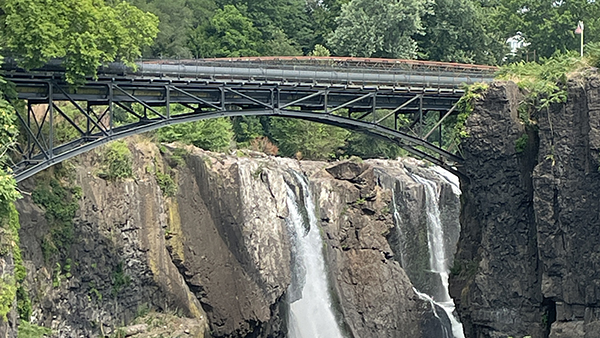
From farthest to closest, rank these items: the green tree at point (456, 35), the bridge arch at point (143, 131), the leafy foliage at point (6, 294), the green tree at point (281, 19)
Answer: the green tree at point (456, 35)
the green tree at point (281, 19)
the bridge arch at point (143, 131)
the leafy foliage at point (6, 294)

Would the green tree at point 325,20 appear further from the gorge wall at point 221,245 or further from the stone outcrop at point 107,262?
the stone outcrop at point 107,262

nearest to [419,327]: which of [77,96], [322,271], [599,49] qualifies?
[322,271]

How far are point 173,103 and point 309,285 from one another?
42.3ft

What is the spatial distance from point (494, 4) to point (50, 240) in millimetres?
57431

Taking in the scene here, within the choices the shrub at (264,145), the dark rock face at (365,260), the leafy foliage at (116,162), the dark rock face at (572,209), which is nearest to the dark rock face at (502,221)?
the dark rock face at (572,209)

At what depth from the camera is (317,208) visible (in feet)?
175

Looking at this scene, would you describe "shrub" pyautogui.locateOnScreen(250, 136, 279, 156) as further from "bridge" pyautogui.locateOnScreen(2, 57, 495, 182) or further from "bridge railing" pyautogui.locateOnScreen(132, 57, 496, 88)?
"bridge" pyautogui.locateOnScreen(2, 57, 495, 182)

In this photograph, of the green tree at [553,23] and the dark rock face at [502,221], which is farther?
the green tree at [553,23]

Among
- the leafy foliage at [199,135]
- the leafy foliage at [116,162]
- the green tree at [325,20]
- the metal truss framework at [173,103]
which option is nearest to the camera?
the metal truss framework at [173,103]

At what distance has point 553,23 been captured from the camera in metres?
75.2

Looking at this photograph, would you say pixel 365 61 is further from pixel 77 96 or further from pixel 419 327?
pixel 77 96

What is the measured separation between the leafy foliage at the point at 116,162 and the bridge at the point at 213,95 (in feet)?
3.68

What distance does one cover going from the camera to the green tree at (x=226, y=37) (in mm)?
73562

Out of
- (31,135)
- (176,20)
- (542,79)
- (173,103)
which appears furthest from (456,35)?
(31,135)
